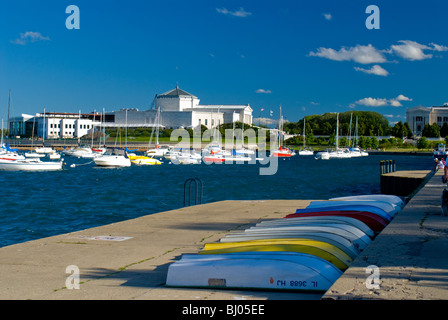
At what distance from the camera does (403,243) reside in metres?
8.48

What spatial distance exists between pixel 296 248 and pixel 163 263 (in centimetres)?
272

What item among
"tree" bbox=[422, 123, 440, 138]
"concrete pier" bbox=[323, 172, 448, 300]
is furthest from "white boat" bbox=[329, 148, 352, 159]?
"concrete pier" bbox=[323, 172, 448, 300]

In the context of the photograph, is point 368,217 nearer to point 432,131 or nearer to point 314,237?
point 314,237

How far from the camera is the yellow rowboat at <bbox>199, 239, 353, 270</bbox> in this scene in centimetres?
805

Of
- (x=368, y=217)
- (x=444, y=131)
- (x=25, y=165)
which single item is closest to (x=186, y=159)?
(x=25, y=165)

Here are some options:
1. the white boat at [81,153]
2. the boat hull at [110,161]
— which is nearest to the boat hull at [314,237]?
the boat hull at [110,161]

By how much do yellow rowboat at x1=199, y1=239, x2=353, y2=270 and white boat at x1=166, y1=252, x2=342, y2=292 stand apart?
377 millimetres

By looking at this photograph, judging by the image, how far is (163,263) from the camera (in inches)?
386

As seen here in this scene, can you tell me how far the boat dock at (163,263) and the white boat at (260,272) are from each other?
0.43 ft
